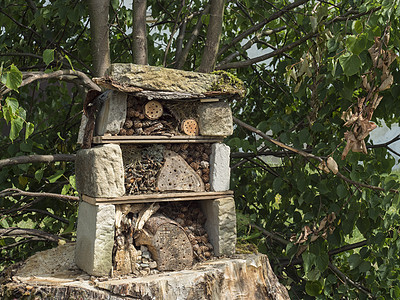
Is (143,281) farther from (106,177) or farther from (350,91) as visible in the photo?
(350,91)

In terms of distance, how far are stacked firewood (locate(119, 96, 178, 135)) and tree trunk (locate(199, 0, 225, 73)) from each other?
0.74m

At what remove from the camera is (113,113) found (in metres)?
2.84

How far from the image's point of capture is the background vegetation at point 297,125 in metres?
2.94

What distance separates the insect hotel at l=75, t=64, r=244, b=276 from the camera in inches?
111

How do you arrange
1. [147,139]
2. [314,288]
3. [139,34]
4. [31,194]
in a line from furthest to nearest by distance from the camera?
[314,288]
[139,34]
[31,194]
[147,139]

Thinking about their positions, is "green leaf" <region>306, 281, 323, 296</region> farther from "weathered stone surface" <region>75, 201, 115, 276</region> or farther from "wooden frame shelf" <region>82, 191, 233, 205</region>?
"weathered stone surface" <region>75, 201, 115, 276</region>

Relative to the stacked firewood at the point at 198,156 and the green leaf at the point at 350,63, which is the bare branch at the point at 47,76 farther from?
the green leaf at the point at 350,63

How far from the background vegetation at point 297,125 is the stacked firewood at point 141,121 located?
0.52 meters

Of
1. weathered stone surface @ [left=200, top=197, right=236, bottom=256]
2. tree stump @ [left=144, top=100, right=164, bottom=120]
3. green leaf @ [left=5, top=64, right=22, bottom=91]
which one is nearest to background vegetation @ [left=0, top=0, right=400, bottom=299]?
green leaf @ [left=5, top=64, right=22, bottom=91]

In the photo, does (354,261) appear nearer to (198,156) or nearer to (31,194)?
(198,156)

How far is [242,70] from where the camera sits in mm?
4840

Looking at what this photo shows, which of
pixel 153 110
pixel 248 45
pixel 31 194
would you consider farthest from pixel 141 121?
pixel 248 45

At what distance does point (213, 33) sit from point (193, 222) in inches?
52.5

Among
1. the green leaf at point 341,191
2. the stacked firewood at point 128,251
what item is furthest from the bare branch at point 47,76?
the green leaf at point 341,191
